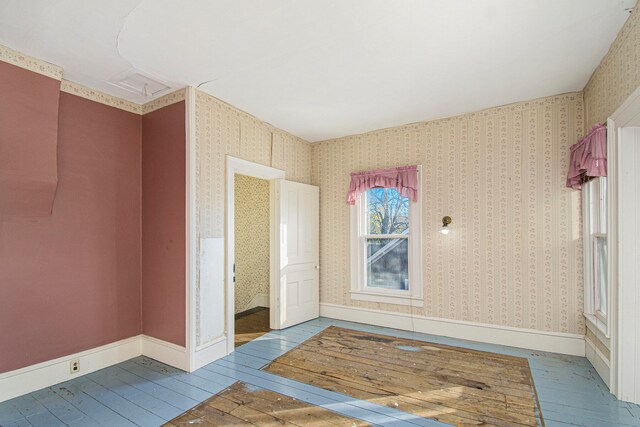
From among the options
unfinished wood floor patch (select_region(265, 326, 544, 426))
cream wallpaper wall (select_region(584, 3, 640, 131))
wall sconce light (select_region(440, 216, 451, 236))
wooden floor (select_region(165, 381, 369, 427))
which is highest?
cream wallpaper wall (select_region(584, 3, 640, 131))

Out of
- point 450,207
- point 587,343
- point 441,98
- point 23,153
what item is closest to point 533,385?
point 587,343

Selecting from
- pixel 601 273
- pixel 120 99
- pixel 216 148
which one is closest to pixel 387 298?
pixel 601 273

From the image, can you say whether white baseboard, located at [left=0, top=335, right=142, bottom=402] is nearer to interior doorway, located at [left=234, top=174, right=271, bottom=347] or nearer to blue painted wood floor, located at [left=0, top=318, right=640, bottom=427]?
blue painted wood floor, located at [left=0, top=318, right=640, bottom=427]

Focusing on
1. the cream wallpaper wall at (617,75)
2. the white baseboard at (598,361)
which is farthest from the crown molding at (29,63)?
the white baseboard at (598,361)

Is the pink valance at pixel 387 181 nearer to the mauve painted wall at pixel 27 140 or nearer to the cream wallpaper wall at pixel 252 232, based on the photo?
the cream wallpaper wall at pixel 252 232

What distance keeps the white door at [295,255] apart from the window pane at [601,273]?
3319mm

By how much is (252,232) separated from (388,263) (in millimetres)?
2504

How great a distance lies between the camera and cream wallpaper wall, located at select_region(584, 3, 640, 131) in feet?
7.05

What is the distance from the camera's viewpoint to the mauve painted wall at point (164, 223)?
3.15 metres

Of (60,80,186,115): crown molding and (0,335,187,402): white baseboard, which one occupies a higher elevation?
(60,80,186,115): crown molding

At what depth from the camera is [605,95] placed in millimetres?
2699

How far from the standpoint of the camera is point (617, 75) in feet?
8.02

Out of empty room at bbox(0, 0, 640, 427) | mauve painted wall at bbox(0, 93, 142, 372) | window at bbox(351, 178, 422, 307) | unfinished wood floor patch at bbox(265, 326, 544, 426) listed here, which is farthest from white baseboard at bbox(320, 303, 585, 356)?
mauve painted wall at bbox(0, 93, 142, 372)

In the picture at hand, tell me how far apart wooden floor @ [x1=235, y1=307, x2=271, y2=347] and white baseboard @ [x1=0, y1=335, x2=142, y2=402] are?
1.15m
